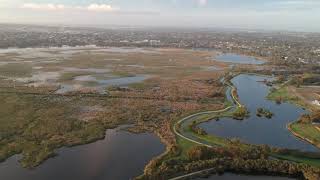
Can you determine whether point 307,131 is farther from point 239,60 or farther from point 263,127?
point 239,60

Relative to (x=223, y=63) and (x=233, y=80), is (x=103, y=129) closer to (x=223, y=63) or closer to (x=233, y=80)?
(x=233, y=80)

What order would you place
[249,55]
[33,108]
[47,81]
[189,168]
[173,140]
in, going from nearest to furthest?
[189,168] < [173,140] < [33,108] < [47,81] < [249,55]

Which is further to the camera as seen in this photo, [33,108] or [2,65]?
[2,65]

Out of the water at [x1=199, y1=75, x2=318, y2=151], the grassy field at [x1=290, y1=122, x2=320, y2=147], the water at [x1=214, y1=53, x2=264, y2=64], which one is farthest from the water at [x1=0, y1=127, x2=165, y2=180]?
the water at [x1=214, y1=53, x2=264, y2=64]

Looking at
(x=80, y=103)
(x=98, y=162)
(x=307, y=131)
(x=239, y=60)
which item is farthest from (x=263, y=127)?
(x=239, y=60)

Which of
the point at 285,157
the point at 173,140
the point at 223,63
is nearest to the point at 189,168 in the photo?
the point at 173,140

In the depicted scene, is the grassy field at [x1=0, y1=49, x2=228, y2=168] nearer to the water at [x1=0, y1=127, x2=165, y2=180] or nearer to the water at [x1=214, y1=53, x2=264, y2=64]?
the water at [x1=0, y1=127, x2=165, y2=180]
